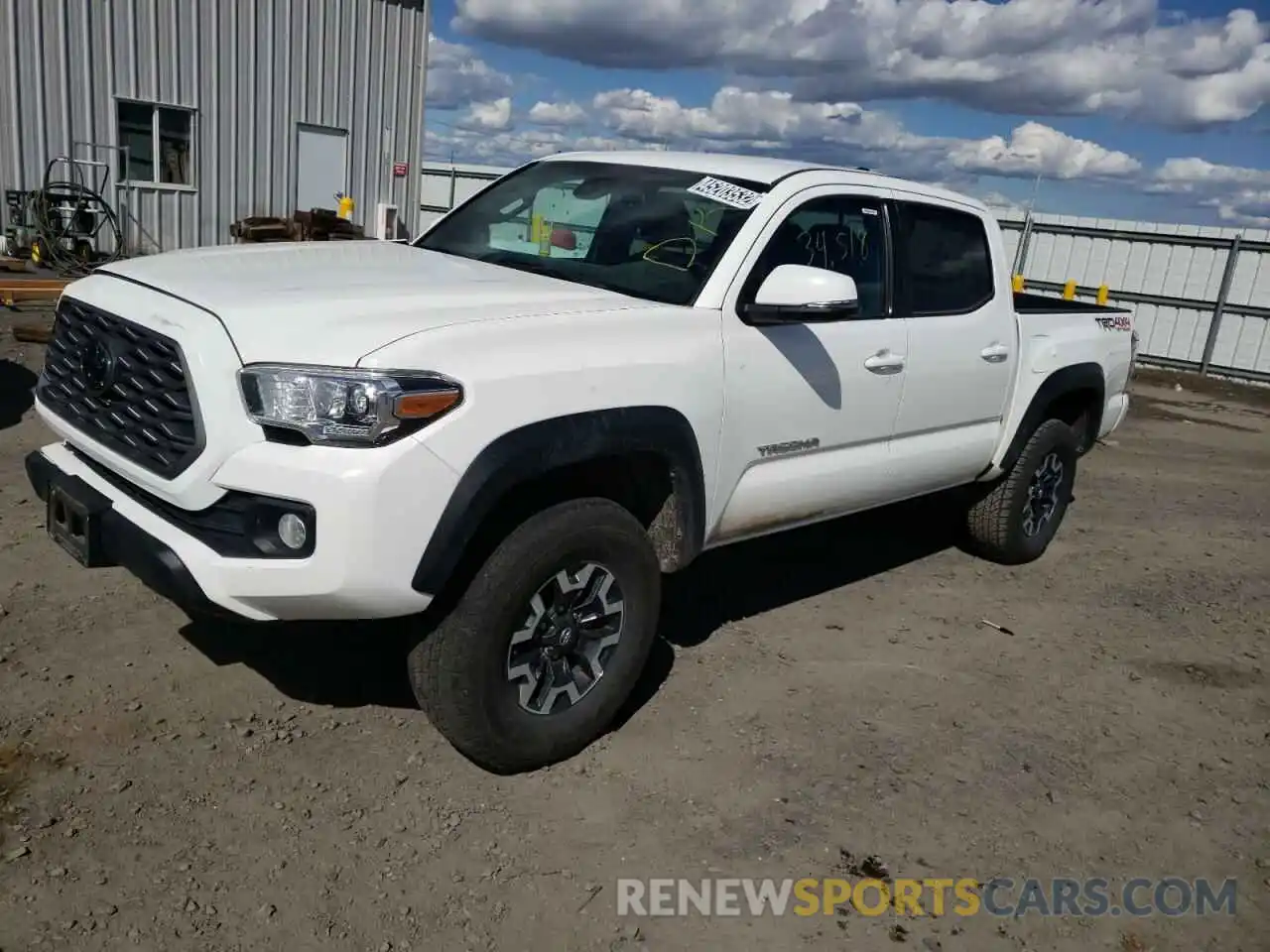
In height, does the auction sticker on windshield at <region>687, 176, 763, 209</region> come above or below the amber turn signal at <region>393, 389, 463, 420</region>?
above

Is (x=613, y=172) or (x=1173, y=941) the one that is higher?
(x=613, y=172)

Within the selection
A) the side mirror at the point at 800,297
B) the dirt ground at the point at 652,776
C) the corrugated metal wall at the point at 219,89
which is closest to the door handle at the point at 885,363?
the side mirror at the point at 800,297

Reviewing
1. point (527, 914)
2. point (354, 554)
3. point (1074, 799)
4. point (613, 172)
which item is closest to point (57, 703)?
point (354, 554)

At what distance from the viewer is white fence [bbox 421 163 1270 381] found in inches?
638

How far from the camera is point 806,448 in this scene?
4117mm

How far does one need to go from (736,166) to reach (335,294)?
191 cm

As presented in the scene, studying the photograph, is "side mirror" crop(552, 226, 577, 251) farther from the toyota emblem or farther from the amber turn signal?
the toyota emblem

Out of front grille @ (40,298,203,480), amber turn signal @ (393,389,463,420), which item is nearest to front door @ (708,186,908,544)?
amber turn signal @ (393,389,463,420)

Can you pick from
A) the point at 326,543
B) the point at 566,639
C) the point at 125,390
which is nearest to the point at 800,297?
the point at 566,639

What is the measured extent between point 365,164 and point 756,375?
14.3 meters

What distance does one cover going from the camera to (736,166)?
14.4 ft

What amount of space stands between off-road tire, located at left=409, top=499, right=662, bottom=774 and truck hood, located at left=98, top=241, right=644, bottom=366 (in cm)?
67

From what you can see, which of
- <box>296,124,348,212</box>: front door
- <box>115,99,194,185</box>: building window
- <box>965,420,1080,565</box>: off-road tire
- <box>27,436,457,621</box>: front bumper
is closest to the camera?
<box>27,436,457,621</box>: front bumper

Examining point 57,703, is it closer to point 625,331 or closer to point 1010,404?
point 625,331
